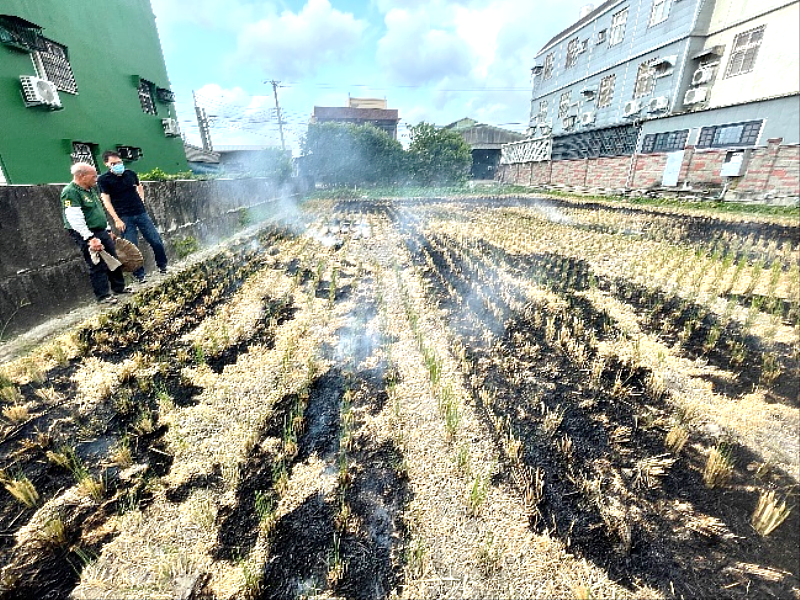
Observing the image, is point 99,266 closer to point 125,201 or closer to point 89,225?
point 89,225

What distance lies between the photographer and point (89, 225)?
4.80 meters

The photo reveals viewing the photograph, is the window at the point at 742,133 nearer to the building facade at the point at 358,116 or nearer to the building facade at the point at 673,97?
the building facade at the point at 673,97

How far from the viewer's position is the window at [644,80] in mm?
18156

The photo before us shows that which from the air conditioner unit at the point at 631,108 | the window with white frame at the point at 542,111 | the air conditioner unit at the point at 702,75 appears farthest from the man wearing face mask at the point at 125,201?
the window with white frame at the point at 542,111

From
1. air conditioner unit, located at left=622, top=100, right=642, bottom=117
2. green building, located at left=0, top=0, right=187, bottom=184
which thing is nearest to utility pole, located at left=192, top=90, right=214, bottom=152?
green building, located at left=0, top=0, right=187, bottom=184

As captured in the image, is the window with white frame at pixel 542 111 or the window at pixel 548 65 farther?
the window with white frame at pixel 542 111

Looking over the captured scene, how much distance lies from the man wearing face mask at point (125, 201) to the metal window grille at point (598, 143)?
834 inches

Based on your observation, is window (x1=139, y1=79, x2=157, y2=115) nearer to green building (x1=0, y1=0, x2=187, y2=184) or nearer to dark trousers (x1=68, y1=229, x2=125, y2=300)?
green building (x1=0, y1=0, x2=187, y2=184)

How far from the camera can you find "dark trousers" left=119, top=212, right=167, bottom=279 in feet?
19.7

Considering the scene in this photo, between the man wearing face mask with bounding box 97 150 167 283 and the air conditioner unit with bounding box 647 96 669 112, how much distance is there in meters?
21.8

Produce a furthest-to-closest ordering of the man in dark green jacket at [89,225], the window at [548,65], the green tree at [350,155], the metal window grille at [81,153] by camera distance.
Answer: the green tree at [350,155] < the window at [548,65] < the metal window grille at [81,153] < the man in dark green jacket at [89,225]

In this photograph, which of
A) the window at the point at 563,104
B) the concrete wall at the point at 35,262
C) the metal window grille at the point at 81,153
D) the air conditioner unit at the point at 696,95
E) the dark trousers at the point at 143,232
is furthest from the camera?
the window at the point at 563,104

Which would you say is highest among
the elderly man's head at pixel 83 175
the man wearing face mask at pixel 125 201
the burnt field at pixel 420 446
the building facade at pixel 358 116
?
the building facade at pixel 358 116

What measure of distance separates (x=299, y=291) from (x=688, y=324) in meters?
5.65
